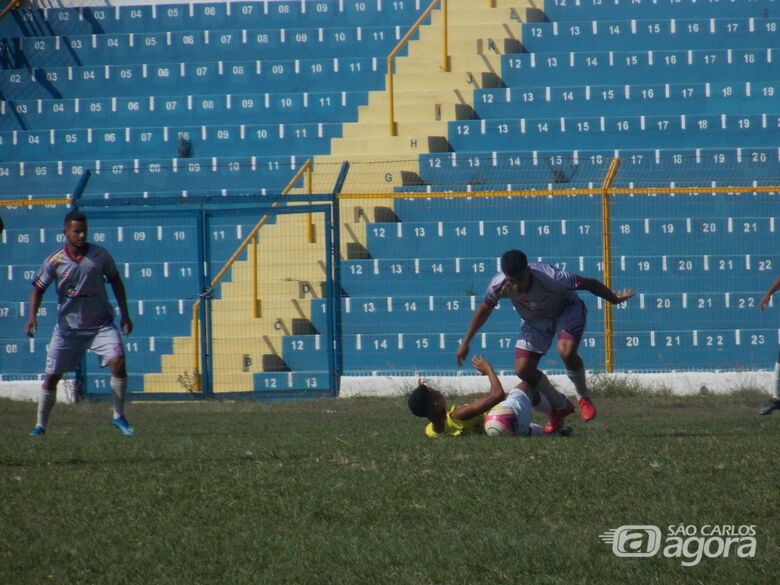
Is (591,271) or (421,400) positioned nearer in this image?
(421,400)

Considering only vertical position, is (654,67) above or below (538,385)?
above

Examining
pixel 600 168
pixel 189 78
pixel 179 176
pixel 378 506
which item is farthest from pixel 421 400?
pixel 189 78

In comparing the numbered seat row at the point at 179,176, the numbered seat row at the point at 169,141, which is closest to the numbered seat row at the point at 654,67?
the numbered seat row at the point at 169,141

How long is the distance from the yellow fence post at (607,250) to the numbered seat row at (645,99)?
4.59 m

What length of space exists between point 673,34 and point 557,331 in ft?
41.5

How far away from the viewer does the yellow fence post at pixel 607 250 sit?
14.0 m

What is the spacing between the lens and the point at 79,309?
9.66 meters

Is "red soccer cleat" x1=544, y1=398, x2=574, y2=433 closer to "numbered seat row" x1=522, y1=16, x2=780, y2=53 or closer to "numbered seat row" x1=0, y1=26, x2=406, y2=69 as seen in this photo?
"numbered seat row" x1=522, y1=16, x2=780, y2=53

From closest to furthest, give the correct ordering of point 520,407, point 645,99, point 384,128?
point 520,407, point 645,99, point 384,128

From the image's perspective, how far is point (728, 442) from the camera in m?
7.71

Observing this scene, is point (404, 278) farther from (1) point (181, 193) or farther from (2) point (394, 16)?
(2) point (394, 16)

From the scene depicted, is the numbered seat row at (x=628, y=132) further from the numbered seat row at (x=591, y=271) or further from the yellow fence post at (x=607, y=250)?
the yellow fence post at (x=607, y=250)

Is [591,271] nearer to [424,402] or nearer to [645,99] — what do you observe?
[645,99]

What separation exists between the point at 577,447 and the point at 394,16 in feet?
51.9
